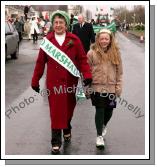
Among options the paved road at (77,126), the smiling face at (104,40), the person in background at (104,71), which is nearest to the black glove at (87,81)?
the person in background at (104,71)

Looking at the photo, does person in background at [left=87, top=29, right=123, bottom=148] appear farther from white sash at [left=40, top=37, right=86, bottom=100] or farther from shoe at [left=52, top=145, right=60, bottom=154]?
shoe at [left=52, top=145, right=60, bottom=154]

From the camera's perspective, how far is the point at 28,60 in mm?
18484

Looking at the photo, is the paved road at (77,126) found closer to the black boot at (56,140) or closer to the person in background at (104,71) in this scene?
the black boot at (56,140)

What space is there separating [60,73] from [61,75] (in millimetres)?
29

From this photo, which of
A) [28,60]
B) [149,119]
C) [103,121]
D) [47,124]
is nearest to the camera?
[103,121]

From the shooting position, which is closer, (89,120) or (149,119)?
(149,119)

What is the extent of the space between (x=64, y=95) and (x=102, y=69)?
61 cm

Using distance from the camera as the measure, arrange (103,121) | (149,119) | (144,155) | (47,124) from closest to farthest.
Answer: (144,155), (103,121), (149,119), (47,124)

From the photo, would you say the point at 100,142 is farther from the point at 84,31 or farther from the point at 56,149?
the point at 84,31

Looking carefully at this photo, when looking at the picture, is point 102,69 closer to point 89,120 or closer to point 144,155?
point 144,155

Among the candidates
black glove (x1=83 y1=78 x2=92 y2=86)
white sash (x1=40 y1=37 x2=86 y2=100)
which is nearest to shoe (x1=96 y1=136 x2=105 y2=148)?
black glove (x1=83 y1=78 x2=92 y2=86)

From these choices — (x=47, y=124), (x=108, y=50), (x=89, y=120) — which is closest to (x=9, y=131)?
(x=47, y=124)

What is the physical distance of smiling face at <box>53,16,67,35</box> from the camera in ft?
20.3

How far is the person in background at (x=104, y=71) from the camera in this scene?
20.9 ft
